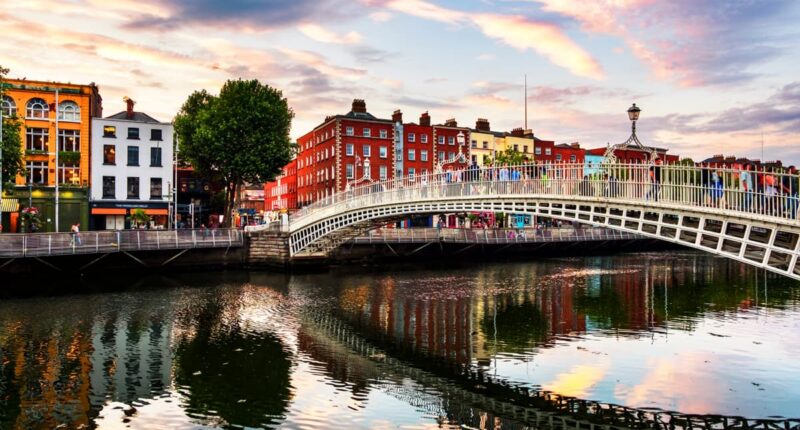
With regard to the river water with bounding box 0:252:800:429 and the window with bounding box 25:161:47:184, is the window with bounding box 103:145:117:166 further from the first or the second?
the river water with bounding box 0:252:800:429

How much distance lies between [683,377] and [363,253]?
114ft

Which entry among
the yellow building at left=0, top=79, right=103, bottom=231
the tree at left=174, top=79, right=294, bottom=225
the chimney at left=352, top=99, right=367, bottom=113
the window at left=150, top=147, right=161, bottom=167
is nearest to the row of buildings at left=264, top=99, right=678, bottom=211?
the chimney at left=352, top=99, right=367, bottom=113

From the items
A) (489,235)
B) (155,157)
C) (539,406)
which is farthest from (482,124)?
(539,406)

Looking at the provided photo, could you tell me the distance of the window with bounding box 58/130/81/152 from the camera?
51031 mm

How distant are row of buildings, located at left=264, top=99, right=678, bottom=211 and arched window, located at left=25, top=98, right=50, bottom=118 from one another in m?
23.8

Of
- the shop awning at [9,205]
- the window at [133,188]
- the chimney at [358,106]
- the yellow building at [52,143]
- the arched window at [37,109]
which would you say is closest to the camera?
the shop awning at [9,205]

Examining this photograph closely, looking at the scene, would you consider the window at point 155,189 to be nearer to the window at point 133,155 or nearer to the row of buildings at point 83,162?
the row of buildings at point 83,162

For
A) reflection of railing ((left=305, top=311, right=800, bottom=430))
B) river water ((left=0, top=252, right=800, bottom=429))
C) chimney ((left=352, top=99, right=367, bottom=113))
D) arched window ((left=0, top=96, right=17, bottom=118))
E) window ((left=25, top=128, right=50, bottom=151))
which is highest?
chimney ((left=352, top=99, right=367, bottom=113))

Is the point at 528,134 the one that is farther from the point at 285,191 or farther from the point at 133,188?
the point at 133,188

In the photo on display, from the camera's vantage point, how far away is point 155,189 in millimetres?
55000

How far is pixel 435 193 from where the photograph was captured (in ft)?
107

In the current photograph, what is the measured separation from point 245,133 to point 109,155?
40.5 ft

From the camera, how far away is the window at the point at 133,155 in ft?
177

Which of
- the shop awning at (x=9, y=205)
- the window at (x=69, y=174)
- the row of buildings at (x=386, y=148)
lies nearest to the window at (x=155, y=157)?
the window at (x=69, y=174)
